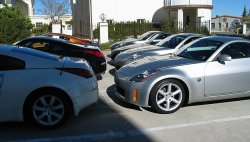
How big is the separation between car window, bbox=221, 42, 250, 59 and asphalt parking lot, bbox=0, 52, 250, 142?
98 cm

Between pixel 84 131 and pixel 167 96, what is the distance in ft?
5.62

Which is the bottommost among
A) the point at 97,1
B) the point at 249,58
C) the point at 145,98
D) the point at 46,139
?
the point at 46,139

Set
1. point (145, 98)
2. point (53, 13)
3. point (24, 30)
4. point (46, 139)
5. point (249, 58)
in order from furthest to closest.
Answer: point (53, 13), point (24, 30), point (249, 58), point (145, 98), point (46, 139)

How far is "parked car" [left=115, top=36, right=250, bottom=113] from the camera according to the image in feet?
20.1

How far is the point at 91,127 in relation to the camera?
18.1 ft

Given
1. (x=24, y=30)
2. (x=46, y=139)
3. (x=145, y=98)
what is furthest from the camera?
(x=24, y=30)

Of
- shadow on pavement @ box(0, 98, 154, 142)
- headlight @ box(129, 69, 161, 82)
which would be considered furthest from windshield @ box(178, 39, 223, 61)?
shadow on pavement @ box(0, 98, 154, 142)

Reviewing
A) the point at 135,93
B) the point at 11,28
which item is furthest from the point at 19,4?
the point at 135,93

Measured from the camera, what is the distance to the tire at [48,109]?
5.31 m

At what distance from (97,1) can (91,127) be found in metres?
25.5

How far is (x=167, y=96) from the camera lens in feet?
20.3

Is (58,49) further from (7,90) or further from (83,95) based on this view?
(7,90)

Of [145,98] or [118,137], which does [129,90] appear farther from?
[118,137]

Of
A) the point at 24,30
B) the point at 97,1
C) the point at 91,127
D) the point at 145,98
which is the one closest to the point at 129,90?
the point at 145,98
